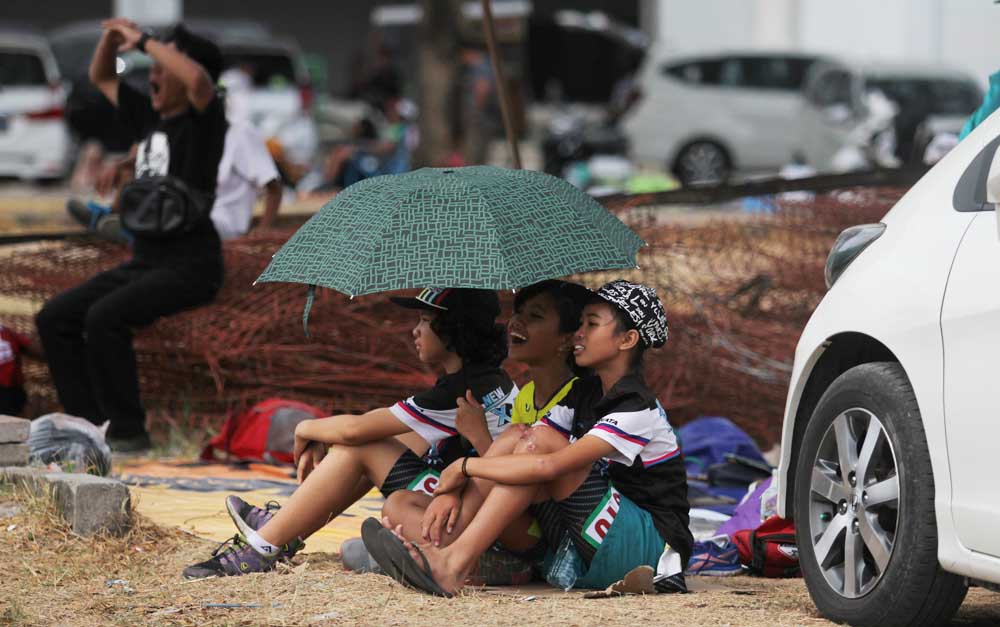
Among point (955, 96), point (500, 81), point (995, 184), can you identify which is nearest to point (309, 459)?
point (995, 184)

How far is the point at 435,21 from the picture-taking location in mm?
17875

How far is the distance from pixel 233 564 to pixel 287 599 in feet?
1.31

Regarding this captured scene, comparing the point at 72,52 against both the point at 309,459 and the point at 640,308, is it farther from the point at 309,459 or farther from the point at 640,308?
the point at 640,308

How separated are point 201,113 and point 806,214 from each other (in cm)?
294

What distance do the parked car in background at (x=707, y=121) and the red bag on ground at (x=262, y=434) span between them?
596 inches

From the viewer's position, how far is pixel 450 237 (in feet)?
15.5

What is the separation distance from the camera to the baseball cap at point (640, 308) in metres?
4.82

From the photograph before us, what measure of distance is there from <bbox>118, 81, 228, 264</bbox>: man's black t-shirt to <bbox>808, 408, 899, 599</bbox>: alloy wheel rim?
3.55m

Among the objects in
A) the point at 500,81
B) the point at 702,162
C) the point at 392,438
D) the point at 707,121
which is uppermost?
the point at 500,81

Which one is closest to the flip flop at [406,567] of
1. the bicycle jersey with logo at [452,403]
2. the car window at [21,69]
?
the bicycle jersey with logo at [452,403]

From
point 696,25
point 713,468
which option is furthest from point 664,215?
point 696,25

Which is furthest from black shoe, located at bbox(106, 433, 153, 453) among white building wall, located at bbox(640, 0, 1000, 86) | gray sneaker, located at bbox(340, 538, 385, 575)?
white building wall, located at bbox(640, 0, 1000, 86)

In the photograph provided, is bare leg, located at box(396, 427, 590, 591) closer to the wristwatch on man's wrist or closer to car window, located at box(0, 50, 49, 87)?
the wristwatch on man's wrist

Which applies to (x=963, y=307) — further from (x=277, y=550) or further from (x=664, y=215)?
(x=664, y=215)
